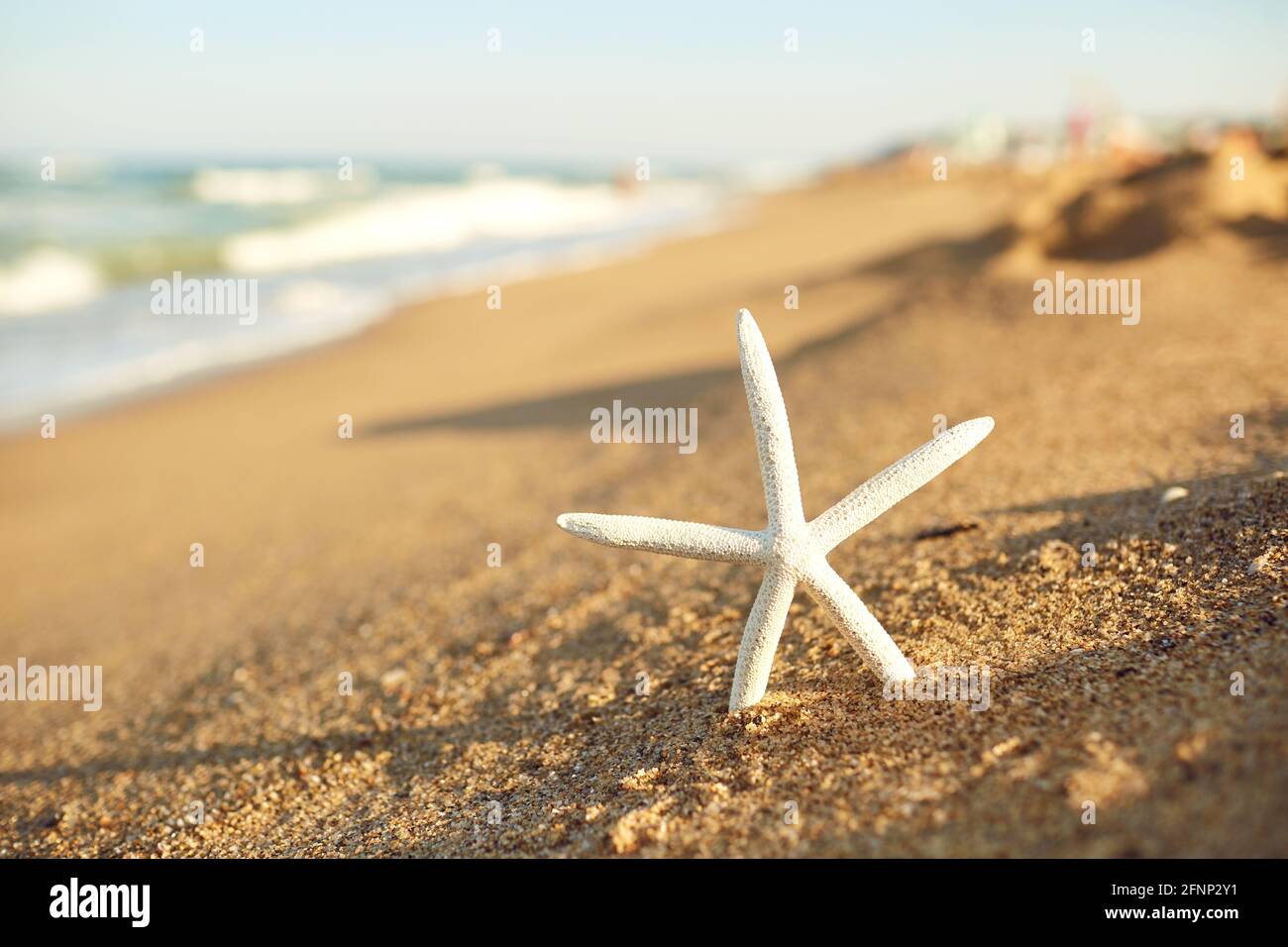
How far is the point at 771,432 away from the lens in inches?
117

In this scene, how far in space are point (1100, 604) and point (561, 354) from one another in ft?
29.6

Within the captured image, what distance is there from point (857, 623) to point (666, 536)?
68cm

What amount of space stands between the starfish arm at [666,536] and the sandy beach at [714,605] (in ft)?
2.07

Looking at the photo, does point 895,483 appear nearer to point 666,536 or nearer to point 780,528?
point 780,528

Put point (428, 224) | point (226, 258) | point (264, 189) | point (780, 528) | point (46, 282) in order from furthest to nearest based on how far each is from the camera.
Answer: point (264, 189) → point (428, 224) → point (226, 258) → point (46, 282) → point (780, 528)

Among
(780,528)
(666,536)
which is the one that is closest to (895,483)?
(780,528)

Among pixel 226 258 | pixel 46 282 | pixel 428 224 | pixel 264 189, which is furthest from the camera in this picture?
pixel 264 189

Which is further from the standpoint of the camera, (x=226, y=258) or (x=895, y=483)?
(x=226, y=258)

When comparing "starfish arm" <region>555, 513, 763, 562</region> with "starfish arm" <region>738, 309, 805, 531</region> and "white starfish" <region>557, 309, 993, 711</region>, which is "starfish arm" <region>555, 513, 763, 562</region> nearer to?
"white starfish" <region>557, 309, 993, 711</region>

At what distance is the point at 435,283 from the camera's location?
64.1 feet

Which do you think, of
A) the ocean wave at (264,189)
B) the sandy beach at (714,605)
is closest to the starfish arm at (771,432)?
the sandy beach at (714,605)
